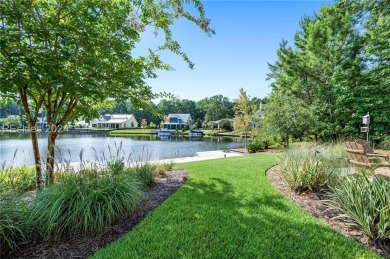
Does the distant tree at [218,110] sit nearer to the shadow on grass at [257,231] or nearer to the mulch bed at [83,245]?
the shadow on grass at [257,231]

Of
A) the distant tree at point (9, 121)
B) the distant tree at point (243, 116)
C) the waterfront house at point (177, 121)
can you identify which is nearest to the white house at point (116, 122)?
the waterfront house at point (177, 121)

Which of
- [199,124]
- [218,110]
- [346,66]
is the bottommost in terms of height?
[199,124]

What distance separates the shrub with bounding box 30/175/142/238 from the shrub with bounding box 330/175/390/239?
3.30 meters

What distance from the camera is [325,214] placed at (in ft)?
11.4

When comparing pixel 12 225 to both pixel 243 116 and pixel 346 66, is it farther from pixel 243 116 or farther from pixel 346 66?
pixel 243 116

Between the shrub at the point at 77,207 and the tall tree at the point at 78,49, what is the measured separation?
1144 mm

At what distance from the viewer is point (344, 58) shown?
14328 mm

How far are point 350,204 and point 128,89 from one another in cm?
489

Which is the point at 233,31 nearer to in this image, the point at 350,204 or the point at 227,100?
the point at 350,204

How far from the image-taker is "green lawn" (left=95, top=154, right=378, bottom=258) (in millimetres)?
2338

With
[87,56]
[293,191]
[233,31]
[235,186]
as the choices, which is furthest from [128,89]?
[233,31]

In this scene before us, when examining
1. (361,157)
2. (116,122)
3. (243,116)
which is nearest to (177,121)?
(116,122)

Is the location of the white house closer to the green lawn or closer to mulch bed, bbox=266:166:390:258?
mulch bed, bbox=266:166:390:258

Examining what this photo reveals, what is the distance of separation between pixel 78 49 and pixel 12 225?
3.26 m
